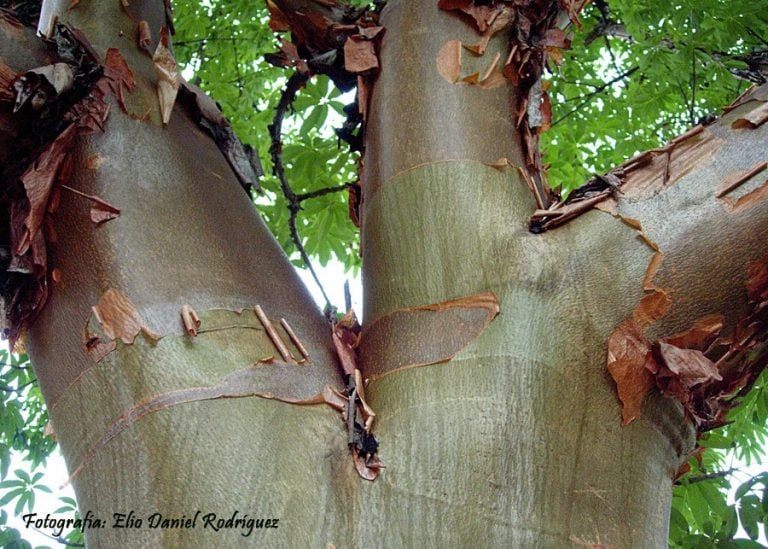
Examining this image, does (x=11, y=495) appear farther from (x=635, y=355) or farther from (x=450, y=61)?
(x=635, y=355)

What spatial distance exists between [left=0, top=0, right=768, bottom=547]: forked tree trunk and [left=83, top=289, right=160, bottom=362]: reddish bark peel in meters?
0.01

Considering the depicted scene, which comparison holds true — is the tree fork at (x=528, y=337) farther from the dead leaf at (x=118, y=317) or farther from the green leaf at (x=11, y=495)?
the green leaf at (x=11, y=495)

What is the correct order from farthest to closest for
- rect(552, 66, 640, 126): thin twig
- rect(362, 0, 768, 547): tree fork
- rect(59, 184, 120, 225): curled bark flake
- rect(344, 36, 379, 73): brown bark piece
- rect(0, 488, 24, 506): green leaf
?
rect(552, 66, 640, 126): thin twig
rect(0, 488, 24, 506): green leaf
rect(344, 36, 379, 73): brown bark piece
rect(59, 184, 120, 225): curled bark flake
rect(362, 0, 768, 547): tree fork

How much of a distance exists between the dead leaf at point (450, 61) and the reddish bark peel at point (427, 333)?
0.50 meters

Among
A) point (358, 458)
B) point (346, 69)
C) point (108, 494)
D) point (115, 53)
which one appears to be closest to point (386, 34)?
point (346, 69)

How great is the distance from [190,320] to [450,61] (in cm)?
72

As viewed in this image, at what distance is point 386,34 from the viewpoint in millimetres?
1592

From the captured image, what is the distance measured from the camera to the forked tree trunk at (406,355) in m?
0.98

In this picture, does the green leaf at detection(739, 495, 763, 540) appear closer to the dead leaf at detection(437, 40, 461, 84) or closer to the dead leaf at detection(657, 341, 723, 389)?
the dead leaf at detection(657, 341, 723, 389)

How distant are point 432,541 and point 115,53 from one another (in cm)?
108

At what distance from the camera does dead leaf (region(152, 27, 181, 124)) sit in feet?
4.73

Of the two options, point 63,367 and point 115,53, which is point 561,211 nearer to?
point 63,367

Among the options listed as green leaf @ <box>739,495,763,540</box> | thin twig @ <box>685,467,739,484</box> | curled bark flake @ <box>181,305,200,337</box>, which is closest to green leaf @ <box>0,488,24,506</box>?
curled bark flake @ <box>181,305,200,337</box>

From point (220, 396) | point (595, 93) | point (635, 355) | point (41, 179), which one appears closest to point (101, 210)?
point (41, 179)
